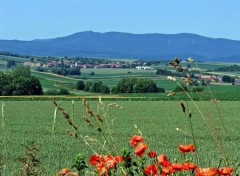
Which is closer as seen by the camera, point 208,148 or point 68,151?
point 68,151

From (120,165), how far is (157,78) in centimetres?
10901

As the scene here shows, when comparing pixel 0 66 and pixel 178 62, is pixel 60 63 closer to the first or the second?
pixel 0 66

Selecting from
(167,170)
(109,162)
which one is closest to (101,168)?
(109,162)

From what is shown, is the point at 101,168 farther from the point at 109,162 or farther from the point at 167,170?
the point at 167,170

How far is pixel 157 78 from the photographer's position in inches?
4476

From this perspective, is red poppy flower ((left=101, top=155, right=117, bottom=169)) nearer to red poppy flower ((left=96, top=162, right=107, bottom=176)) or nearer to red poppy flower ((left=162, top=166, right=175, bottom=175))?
red poppy flower ((left=96, top=162, right=107, bottom=176))

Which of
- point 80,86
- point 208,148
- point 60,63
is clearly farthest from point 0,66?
point 208,148

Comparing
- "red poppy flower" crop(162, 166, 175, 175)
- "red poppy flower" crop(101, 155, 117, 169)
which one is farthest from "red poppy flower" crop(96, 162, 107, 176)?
"red poppy flower" crop(162, 166, 175, 175)

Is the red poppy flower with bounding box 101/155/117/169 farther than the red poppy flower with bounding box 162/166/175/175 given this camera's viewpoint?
Yes

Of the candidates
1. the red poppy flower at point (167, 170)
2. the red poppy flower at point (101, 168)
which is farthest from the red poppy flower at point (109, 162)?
the red poppy flower at point (167, 170)

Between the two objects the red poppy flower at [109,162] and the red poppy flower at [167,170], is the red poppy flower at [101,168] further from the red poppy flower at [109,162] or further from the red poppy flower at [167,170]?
the red poppy flower at [167,170]

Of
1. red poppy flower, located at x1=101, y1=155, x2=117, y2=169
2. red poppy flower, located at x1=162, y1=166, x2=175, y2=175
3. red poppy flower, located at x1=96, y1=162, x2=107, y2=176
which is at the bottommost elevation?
red poppy flower, located at x1=96, y1=162, x2=107, y2=176

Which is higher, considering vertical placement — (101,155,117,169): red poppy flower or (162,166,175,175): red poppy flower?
(162,166,175,175): red poppy flower

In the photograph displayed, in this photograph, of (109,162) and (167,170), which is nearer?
(167,170)
